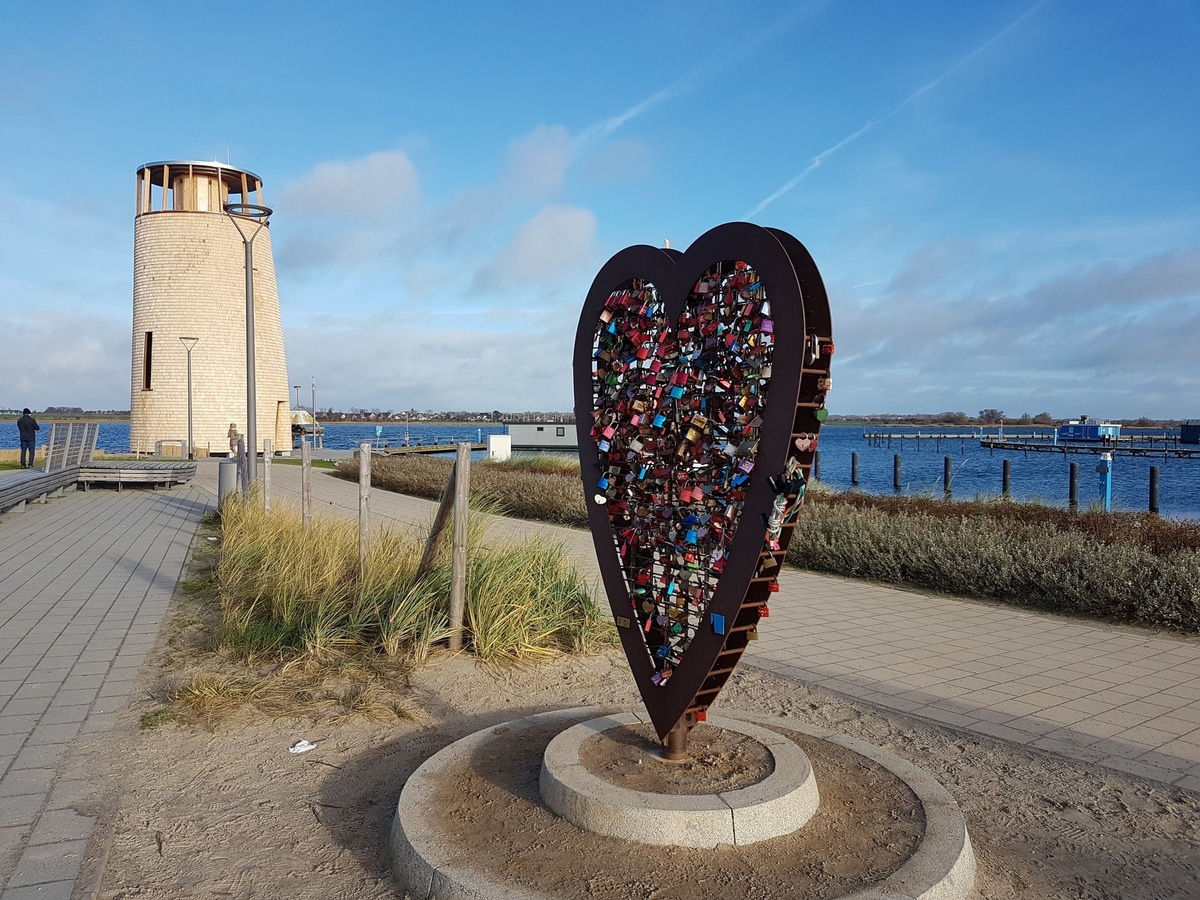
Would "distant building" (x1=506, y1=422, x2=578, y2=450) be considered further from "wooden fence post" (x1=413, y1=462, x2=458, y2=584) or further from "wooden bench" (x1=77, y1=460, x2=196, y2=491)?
"wooden fence post" (x1=413, y1=462, x2=458, y2=584)

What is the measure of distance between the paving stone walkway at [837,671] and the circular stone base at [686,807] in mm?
1843

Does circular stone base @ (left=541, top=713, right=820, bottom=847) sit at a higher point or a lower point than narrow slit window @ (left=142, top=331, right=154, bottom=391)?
lower

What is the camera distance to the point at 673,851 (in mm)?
3229

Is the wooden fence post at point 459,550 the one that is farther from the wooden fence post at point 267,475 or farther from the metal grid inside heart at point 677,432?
the wooden fence post at point 267,475

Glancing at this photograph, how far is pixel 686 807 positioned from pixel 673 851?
0.52 ft

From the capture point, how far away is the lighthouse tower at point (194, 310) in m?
37.0

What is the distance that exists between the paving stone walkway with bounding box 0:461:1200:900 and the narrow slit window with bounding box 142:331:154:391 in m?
29.1

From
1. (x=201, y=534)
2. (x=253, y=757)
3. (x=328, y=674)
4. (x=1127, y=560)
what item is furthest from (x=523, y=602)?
(x=201, y=534)

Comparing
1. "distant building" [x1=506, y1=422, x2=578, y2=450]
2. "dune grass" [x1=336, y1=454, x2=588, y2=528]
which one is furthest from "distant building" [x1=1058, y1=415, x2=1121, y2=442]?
"dune grass" [x1=336, y1=454, x2=588, y2=528]

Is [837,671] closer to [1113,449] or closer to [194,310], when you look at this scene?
[194,310]

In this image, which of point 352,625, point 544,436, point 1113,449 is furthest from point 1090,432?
point 352,625

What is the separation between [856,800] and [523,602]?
11.7 ft

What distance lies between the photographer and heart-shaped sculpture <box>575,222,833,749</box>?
3.19 meters

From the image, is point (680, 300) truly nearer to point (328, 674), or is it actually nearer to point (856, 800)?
point (856, 800)
